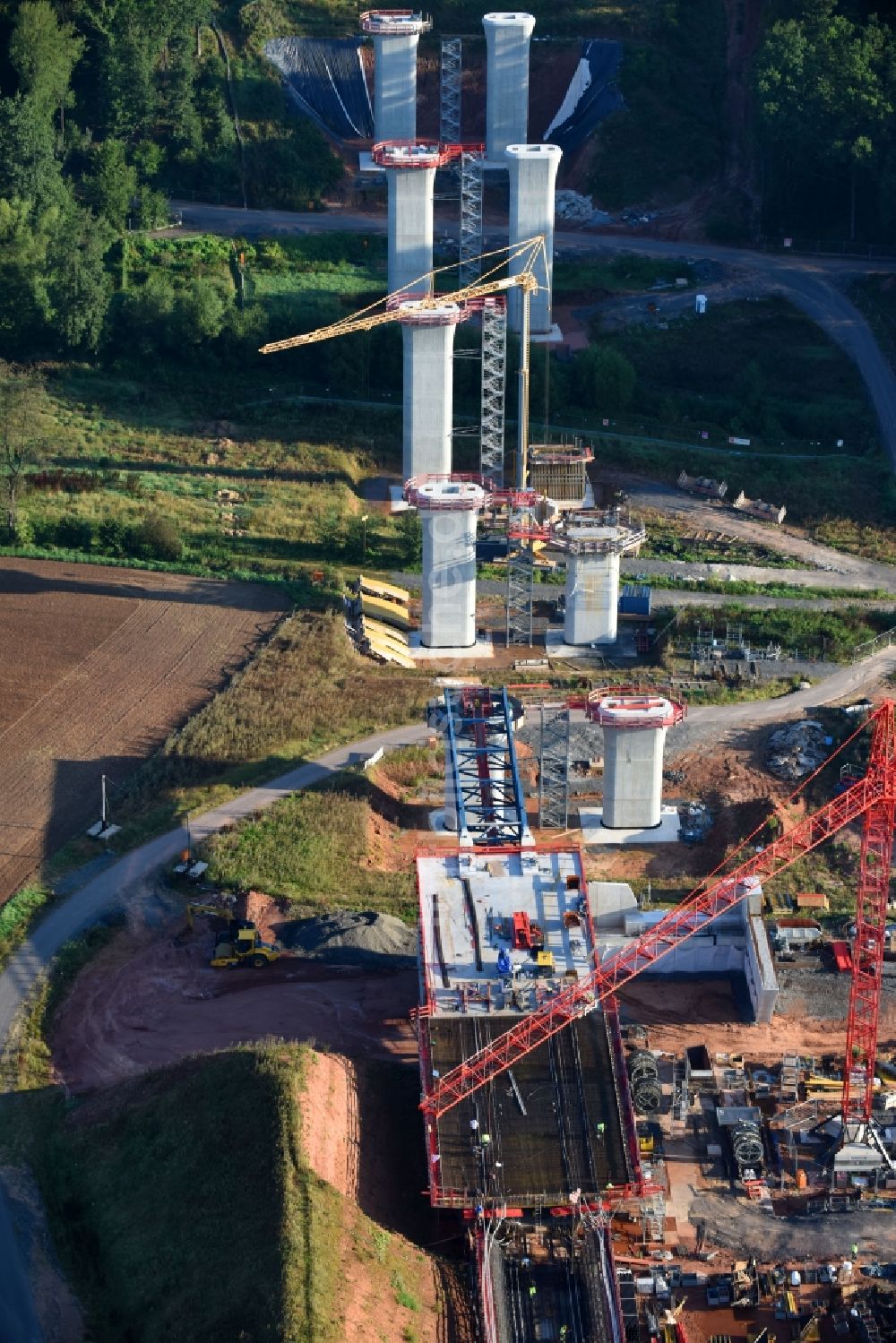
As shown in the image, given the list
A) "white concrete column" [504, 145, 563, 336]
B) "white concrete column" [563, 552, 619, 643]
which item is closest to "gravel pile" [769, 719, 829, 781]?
"white concrete column" [563, 552, 619, 643]

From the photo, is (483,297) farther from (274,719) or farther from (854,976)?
(854,976)

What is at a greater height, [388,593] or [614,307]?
[614,307]

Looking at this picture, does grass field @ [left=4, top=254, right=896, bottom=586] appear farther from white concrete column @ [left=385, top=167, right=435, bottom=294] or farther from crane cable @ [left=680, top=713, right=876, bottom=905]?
crane cable @ [left=680, top=713, right=876, bottom=905]

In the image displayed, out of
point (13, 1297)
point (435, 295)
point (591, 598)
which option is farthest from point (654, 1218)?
point (435, 295)

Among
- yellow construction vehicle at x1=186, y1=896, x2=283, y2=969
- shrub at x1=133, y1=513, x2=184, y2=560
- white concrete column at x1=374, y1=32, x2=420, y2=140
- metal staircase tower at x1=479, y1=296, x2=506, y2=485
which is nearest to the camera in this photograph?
yellow construction vehicle at x1=186, y1=896, x2=283, y2=969

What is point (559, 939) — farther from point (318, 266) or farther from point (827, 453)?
point (318, 266)

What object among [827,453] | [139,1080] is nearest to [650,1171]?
[139,1080]
